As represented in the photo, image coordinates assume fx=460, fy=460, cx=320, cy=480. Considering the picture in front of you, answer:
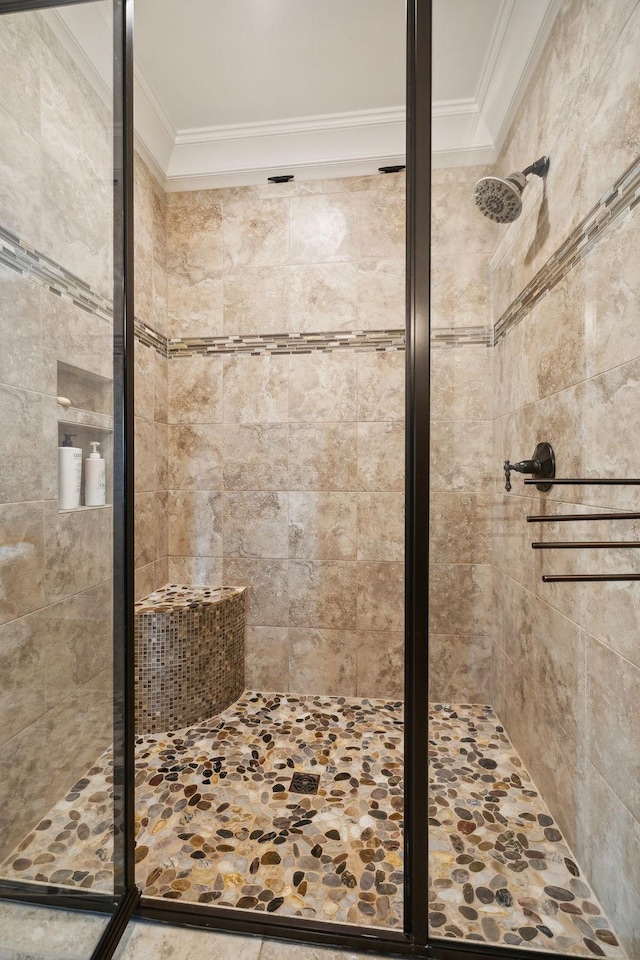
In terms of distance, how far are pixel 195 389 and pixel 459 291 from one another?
1.54m

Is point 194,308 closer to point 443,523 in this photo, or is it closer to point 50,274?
point 50,274

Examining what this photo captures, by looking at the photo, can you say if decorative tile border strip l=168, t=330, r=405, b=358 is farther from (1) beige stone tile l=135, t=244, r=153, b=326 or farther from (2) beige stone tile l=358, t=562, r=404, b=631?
(2) beige stone tile l=358, t=562, r=404, b=631

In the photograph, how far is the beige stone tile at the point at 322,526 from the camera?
81.4 inches

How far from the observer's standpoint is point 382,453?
204 cm

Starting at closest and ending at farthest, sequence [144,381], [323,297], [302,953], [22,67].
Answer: [22,67], [302,953], [144,381], [323,297]

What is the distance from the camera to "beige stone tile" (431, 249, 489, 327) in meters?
0.86

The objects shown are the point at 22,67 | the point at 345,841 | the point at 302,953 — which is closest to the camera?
the point at 22,67

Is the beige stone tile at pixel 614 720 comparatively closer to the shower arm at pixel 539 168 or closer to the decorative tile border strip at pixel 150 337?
the shower arm at pixel 539 168

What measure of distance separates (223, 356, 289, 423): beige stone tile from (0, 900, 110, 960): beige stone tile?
1332mm

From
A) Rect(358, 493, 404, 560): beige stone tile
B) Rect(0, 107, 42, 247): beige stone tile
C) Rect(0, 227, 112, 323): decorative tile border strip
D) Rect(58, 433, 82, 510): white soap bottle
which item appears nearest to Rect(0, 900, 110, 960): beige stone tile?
Rect(0, 107, 42, 247): beige stone tile

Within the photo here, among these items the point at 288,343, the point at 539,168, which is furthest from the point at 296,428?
the point at 539,168

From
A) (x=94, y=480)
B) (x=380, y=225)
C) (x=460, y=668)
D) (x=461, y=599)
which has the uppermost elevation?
(x=380, y=225)

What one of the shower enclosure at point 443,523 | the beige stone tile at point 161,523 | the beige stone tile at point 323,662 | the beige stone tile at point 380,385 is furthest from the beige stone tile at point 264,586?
the shower enclosure at point 443,523

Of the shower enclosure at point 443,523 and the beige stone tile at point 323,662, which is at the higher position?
the shower enclosure at point 443,523
